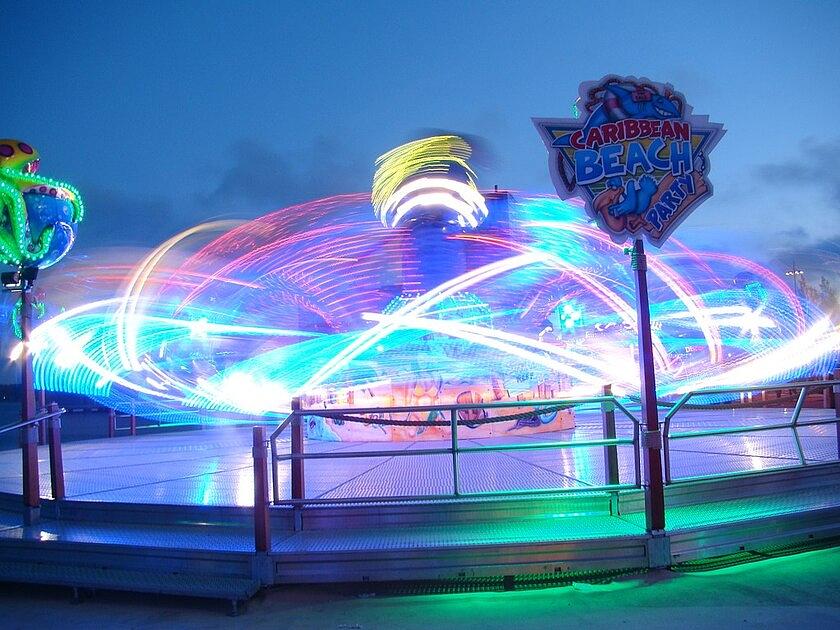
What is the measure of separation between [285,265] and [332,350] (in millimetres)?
3025

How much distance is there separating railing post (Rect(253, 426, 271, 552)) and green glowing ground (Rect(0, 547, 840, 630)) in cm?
48

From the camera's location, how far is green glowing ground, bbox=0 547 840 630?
538cm

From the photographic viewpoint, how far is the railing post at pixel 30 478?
7910 millimetres

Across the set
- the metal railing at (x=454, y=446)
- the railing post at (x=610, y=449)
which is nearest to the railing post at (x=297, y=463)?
the metal railing at (x=454, y=446)

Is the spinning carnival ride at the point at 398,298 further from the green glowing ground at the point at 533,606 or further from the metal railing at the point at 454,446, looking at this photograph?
the green glowing ground at the point at 533,606

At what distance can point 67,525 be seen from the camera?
7.75 metres

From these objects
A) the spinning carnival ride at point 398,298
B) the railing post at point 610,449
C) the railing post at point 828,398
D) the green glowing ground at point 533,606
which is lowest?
the green glowing ground at point 533,606

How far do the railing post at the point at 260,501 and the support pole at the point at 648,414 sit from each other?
357 cm

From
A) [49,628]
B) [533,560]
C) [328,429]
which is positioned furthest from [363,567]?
[328,429]

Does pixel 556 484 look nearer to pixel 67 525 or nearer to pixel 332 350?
pixel 67 525

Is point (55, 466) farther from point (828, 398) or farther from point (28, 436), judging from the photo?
point (828, 398)

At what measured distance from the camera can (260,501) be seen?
6293 mm

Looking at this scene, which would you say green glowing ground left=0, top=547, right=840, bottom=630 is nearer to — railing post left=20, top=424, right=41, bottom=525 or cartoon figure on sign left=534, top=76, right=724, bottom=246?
railing post left=20, top=424, right=41, bottom=525

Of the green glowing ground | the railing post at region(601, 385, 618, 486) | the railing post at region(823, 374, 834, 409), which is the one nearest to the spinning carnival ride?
the railing post at region(823, 374, 834, 409)
